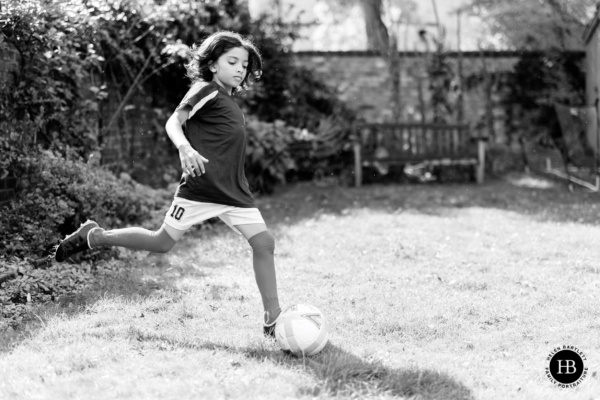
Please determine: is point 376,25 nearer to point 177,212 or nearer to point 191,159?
point 177,212

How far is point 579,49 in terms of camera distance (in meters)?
11.3

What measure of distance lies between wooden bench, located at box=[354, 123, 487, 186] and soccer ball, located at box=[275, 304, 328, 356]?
6.34 metres

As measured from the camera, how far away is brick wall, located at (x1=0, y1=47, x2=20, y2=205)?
4.89 m

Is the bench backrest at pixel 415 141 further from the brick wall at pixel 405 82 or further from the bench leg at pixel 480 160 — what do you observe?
the brick wall at pixel 405 82

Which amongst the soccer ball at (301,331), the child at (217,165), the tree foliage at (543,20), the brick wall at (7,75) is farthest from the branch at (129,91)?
the tree foliage at (543,20)

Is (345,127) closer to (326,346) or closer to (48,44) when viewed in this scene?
(48,44)

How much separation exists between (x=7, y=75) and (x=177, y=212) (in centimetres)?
253

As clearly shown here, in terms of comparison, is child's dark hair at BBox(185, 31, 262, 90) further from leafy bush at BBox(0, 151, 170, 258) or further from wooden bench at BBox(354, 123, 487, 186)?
wooden bench at BBox(354, 123, 487, 186)

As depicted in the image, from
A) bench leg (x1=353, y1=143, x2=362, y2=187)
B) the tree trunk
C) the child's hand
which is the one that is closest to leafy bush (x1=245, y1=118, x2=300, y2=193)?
bench leg (x1=353, y1=143, x2=362, y2=187)

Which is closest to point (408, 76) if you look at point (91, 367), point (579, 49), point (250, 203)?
point (579, 49)

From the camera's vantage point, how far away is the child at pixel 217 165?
328 cm

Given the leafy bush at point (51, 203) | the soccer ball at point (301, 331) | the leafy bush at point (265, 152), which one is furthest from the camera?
the leafy bush at point (265, 152)

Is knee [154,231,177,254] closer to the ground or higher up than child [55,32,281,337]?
closer to the ground

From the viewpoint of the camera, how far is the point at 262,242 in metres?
3.29
